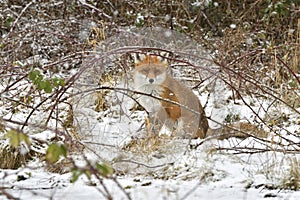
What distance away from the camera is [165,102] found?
415cm

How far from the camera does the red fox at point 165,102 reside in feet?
13.6

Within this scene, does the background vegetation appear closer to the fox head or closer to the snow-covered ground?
the fox head

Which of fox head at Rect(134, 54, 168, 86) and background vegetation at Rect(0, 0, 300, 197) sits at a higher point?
background vegetation at Rect(0, 0, 300, 197)

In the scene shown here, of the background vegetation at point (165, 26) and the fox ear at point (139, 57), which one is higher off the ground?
the background vegetation at point (165, 26)

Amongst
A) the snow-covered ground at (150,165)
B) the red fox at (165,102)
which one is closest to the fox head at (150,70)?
the red fox at (165,102)

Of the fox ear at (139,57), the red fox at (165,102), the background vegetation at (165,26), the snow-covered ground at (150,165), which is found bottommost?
the snow-covered ground at (150,165)

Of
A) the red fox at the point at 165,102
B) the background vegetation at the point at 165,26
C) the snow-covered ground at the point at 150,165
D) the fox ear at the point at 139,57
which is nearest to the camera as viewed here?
the snow-covered ground at the point at 150,165

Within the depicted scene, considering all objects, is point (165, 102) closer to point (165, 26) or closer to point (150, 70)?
point (150, 70)

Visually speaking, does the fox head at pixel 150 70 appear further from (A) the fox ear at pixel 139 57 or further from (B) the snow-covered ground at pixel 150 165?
(B) the snow-covered ground at pixel 150 165

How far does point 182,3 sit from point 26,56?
223 centimetres

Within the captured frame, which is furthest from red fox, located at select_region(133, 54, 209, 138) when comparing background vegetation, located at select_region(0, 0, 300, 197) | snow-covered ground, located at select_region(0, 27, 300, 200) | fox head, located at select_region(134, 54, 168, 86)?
background vegetation, located at select_region(0, 0, 300, 197)

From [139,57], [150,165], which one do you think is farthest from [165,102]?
[150,165]

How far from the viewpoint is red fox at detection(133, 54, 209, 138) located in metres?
4.16

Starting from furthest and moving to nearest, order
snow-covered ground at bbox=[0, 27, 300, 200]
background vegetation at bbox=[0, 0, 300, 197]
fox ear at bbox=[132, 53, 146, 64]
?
background vegetation at bbox=[0, 0, 300, 197], fox ear at bbox=[132, 53, 146, 64], snow-covered ground at bbox=[0, 27, 300, 200]
